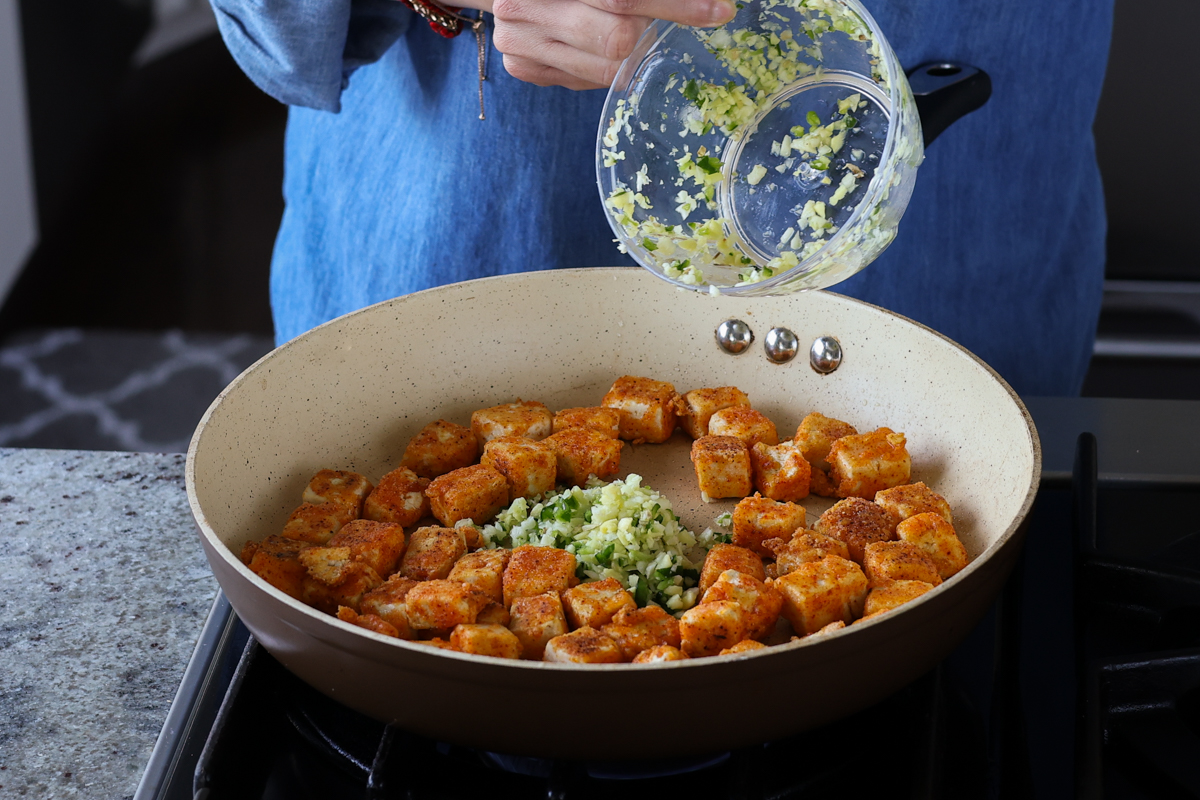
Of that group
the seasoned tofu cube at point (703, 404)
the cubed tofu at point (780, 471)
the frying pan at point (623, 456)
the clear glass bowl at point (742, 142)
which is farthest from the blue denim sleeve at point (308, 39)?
the cubed tofu at point (780, 471)

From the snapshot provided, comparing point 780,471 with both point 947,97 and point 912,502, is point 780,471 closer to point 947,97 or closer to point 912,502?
point 912,502

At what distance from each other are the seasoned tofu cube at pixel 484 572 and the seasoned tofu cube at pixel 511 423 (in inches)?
8.2

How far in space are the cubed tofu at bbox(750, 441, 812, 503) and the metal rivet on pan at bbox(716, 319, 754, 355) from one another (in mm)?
154

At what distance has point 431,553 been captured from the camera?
1024 millimetres

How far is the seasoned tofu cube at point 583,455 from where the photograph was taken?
45.5 inches

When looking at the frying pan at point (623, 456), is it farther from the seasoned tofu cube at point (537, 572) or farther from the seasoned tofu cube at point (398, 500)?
the seasoned tofu cube at point (537, 572)

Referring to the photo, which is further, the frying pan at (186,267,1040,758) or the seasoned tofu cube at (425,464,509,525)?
the seasoned tofu cube at (425,464,509,525)

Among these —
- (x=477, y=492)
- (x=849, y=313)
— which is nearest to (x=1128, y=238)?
(x=849, y=313)

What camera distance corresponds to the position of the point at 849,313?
122 centimetres

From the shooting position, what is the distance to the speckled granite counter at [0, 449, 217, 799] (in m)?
0.84

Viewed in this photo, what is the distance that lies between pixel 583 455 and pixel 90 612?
0.47 meters

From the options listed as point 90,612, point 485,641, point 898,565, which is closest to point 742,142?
point 898,565

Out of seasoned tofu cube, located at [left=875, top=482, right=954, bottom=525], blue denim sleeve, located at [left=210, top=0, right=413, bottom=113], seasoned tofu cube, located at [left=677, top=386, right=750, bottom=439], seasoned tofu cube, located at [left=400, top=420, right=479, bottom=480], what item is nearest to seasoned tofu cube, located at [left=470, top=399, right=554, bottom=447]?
seasoned tofu cube, located at [left=400, top=420, right=479, bottom=480]

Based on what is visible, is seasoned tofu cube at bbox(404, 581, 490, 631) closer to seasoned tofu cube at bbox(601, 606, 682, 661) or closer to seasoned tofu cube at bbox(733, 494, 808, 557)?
seasoned tofu cube at bbox(601, 606, 682, 661)
